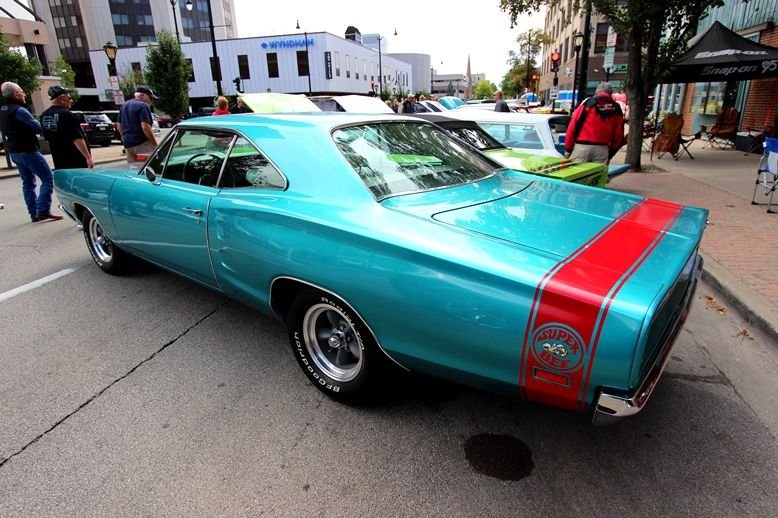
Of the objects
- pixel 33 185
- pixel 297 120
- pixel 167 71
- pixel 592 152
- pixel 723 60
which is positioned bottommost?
pixel 33 185

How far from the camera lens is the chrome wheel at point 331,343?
8.77ft

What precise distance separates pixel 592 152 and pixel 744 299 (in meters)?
3.93

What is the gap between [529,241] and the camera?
2.14 metres

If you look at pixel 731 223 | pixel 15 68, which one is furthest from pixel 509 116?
pixel 15 68

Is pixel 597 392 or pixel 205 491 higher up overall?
pixel 597 392

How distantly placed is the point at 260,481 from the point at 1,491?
1.15 metres

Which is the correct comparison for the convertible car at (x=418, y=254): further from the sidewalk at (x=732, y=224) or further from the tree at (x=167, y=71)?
the tree at (x=167, y=71)

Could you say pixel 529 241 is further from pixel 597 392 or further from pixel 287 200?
pixel 287 200

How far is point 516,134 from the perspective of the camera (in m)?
7.31

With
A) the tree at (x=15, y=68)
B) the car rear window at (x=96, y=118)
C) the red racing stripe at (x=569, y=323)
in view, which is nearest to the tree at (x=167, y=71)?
the car rear window at (x=96, y=118)

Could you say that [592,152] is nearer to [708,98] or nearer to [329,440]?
[329,440]

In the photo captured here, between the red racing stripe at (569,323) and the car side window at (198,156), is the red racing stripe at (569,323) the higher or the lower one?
the lower one

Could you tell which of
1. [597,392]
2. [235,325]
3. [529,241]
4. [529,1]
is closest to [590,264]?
[529,241]

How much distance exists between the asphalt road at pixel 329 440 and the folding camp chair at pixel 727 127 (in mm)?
14512
